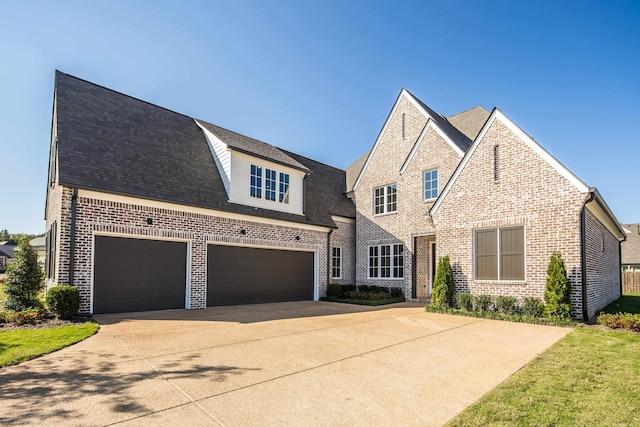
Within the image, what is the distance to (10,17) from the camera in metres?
8.81

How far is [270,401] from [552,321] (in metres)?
8.91

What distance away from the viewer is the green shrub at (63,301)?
8623 mm

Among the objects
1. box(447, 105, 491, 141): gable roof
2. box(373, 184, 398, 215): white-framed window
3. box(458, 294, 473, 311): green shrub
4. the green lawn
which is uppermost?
box(447, 105, 491, 141): gable roof

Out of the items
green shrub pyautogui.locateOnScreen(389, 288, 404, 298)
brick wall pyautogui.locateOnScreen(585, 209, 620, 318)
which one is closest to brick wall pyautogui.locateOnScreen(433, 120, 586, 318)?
brick wall pyautogui.locateOnScreen(585, 209, 620, 318)

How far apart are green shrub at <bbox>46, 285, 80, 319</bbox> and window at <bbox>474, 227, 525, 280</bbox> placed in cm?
1203

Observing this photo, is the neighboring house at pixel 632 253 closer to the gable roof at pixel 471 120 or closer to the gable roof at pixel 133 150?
the gable roof at pixel 471 120

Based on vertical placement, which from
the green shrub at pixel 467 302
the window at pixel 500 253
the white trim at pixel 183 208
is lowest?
the green shrub at pixel 467 302

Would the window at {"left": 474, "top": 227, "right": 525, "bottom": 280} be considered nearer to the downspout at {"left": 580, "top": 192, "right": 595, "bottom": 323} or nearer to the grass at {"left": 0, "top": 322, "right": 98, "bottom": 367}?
the downspout at {"left": 580, "top": 192, "right": 595, "bottom": 323}

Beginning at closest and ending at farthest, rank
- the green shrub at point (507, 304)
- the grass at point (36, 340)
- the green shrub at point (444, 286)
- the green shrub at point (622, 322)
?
the grass at point (36, 340) → the green shrub at point (622, 322) → the green shrub at point (507, 304) → the green shrub at point (444, 286)

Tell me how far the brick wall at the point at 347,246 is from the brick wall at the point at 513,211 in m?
6.22

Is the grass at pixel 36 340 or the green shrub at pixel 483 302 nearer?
the grass at pixel 36 340

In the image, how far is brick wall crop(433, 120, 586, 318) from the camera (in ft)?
33.1

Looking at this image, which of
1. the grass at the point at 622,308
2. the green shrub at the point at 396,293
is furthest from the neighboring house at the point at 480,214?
the grass at the point at 622,308

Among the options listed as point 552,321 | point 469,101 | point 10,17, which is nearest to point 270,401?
point 552,321
